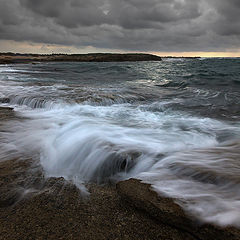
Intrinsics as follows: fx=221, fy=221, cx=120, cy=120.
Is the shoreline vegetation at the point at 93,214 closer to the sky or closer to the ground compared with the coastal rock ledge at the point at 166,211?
closer to the ground

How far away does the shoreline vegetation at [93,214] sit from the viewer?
2.05m

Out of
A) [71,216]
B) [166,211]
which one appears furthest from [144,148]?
[71,216]

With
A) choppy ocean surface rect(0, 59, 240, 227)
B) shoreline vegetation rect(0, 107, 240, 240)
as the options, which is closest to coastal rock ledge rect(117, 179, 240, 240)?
shoreline vegetation rect(0, 107, 240, 240)

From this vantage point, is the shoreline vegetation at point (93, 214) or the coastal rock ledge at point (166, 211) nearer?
the coastal rock ledge at point (166, 211)

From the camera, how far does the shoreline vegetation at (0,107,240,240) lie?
2047 mm

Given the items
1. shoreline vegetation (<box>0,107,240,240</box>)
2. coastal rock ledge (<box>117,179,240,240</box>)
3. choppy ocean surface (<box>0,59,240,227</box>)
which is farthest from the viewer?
choppy ocean surface (<box>0,59,240,227</box>)

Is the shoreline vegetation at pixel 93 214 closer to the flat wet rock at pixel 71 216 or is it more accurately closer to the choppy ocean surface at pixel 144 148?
the flat wet rock at pixel 71 216

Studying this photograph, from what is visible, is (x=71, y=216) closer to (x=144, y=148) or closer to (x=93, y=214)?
(x=93, y=214)

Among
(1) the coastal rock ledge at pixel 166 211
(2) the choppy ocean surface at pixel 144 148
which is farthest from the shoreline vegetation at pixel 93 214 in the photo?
(2) the choppy ocean surface at pixel 144 148

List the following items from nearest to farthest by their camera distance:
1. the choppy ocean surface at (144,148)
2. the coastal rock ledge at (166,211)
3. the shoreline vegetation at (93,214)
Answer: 1. the coastal rock ledge at (166,211)
2. the shoreline vegetation at (93,214)
3. the choppy ocean surface at (144,148)

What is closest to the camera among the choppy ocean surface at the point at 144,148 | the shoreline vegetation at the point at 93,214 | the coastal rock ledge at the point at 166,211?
the coastal rock ledge at the point at 166,211

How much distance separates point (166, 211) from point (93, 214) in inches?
30.4

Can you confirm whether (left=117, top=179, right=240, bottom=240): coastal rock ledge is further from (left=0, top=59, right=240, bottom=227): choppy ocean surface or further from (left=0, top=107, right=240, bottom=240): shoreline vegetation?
(left=0, top=59, right=240, bottom=227): choppy ocean surface

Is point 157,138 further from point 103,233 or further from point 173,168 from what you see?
point 103,233
